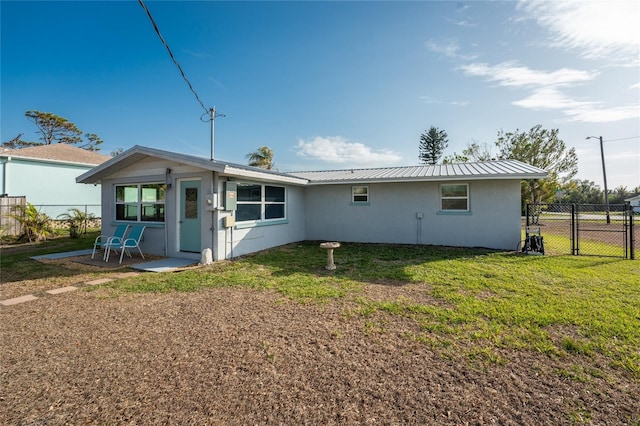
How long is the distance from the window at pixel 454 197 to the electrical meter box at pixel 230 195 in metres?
6.95

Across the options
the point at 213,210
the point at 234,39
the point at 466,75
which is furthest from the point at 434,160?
the point at 213,210

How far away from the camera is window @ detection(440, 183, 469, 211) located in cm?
982

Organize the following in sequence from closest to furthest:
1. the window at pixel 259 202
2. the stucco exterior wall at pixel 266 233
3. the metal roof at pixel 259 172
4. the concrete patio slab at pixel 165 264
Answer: the concrete patio slab at pixel 165 264 < the metal roof at pixel 259 172 < the stucco exterior wall at pixel 266 233 < the window at pixel 259 202

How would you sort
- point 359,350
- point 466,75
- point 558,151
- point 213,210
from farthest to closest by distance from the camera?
point 558,151 → point 466,75 → point 213,210 → point 359,350

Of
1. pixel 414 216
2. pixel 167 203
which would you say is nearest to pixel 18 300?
pixel 167 203

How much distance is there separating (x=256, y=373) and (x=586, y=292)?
219 inches

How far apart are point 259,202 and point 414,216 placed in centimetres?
550

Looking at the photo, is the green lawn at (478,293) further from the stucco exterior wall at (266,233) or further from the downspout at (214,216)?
the stucco exterior wall at (266,233)

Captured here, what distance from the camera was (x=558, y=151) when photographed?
27.8 m

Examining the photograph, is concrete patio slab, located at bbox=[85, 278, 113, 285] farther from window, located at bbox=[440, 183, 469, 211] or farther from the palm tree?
the palm tree

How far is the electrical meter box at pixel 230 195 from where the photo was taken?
25.3 feet

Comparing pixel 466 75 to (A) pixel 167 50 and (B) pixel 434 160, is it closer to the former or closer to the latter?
(A) pixel 167 50

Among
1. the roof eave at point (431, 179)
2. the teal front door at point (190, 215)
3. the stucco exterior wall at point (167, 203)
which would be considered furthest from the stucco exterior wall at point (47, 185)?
A: the roof eave at point (431, 179)

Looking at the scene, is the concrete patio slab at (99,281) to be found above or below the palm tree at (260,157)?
below
